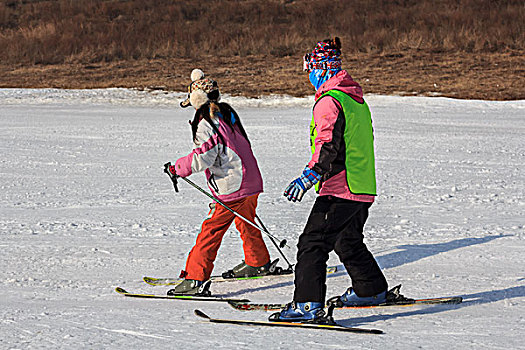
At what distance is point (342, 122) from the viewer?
4242mm

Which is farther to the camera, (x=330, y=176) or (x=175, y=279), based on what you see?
(x=175, y=279)

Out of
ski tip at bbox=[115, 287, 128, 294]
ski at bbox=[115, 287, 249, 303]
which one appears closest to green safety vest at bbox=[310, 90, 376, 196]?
ski at bbox=[115, 287, 249, 303]

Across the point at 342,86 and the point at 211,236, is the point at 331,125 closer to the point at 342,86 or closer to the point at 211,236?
the point at 342,86

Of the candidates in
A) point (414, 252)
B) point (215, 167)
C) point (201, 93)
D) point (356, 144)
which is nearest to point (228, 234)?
point (414, 252)

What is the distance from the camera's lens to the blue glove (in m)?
4.10

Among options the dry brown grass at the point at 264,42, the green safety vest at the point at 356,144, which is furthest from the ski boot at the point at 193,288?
the dry brown grass at the point at 264,42

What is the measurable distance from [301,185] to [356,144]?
17.7 inches

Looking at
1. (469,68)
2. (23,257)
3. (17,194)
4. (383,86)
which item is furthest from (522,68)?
(23,257)

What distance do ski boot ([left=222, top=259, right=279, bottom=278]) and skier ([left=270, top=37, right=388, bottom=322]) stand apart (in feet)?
3.43

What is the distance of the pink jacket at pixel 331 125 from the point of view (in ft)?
13.8

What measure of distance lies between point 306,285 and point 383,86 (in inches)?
640

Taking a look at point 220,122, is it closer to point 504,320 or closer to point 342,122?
point 342,122

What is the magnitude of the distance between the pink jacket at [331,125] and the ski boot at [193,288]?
3.78 feet

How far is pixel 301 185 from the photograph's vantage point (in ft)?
13.5
